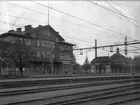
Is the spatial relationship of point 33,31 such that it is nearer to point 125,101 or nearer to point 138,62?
point 125,101

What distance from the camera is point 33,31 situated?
161 ft

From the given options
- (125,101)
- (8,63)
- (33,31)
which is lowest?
(125,101)

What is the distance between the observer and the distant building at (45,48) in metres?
48.1

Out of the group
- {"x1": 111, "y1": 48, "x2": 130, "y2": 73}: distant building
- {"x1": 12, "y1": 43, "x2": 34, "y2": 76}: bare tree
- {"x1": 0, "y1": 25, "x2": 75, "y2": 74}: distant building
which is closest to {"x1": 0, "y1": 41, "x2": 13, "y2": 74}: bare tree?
{"x1": 12, "y1": 43, "x2": 34, "y2": 76}: bare tree

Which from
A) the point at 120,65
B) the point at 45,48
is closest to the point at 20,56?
the point at 45,48

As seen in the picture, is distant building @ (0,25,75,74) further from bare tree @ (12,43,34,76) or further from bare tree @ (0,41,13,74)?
bare tree @ (0,41,13,74)

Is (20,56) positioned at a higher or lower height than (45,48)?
lower

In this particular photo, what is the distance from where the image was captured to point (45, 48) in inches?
2058

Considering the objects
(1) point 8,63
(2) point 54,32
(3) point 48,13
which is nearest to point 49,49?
(2) point 54,32

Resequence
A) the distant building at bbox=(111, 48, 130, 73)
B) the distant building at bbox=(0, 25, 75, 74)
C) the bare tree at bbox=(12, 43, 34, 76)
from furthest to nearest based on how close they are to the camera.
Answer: the distant building at bbox=(111, 48, 130, 73)
the distant building at bbox=(0, 25, 75, 74)
the bare tree at bbox=(12, 43, 34, 76)

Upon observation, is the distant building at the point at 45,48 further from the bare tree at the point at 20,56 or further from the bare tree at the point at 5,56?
the bare tree at the point at 5,56

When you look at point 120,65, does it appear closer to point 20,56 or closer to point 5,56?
point 20,56

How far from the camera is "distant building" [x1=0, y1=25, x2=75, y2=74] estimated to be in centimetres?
4812

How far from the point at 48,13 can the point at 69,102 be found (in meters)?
15.9
